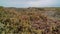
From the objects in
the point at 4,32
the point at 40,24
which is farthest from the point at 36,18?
the point at 4,32

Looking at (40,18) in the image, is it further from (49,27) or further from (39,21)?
(49,27)

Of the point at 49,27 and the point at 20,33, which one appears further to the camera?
the point at 49,27

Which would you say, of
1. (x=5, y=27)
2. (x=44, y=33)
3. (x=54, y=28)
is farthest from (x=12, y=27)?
(x=54, y=28)

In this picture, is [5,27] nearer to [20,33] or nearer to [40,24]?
[20,33]

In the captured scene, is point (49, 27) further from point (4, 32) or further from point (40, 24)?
point (4, 32)

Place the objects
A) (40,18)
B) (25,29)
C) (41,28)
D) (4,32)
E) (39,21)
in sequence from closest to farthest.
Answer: (4,32)
(25,29)
(41,28)
(39,21)
(40,18)

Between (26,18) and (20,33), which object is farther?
(26,18)

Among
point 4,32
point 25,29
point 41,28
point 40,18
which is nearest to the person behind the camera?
point 4,32

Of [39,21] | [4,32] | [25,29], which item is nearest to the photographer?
[4,32]
